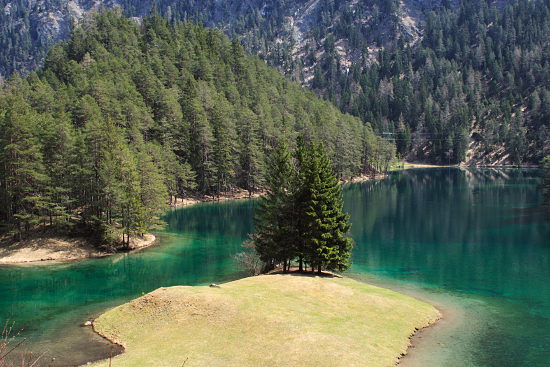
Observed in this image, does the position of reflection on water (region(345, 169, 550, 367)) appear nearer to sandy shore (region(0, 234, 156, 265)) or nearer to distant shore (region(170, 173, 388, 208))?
distant shore (region(170, 173, 388, 208))

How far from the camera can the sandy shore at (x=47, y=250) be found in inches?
2764

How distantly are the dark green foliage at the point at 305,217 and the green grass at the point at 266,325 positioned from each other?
6.72 m

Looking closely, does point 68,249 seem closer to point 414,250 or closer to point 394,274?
point 394,274

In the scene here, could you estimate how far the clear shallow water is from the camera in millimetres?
36750

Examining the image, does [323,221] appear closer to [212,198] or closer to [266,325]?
[266,325]

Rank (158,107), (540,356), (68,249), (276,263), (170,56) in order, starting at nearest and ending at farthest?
1. (540,356)
2. (276,263)
3. (68,249)
4. (158,107)
5. (170,56)

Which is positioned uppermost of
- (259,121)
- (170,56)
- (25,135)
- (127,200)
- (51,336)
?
(170,56)

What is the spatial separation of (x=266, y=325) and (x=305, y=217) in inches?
818

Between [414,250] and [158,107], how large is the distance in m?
103

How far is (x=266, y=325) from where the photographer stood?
35188mm

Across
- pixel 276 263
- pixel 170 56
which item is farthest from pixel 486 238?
pixel 170 56

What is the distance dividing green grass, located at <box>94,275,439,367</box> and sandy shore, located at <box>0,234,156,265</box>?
34.5 meters

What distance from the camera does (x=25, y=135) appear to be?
2908 inches

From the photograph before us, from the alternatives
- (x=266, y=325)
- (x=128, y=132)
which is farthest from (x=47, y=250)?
(x=128, y=132)
